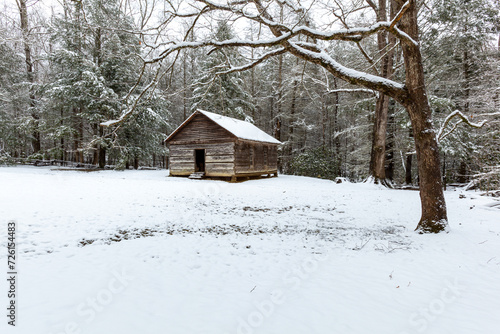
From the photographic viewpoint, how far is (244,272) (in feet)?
12.6

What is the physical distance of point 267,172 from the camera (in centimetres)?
2211

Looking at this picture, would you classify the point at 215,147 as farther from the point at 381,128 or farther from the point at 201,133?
the point at 381,128


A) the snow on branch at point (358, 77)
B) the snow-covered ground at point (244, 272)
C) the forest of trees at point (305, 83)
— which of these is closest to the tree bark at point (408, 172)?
the forest of trees at point (305, 83)

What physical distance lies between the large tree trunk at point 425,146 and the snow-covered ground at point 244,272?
0.47 meters

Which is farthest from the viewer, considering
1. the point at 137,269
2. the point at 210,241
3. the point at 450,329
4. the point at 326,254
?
the point at 210,241

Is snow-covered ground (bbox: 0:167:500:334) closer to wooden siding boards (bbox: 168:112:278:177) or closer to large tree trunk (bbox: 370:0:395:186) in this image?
large tree trunk (bbox: 370:0:395:186)

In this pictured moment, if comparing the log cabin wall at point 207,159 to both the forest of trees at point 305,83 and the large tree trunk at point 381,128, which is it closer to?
the forest of trees at point 305,83

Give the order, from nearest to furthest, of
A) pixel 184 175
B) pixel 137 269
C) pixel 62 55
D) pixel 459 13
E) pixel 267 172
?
pixel 137 269 < pixel 459 13 < pixel 184 175 < pixel 62 55 < pixel 267 172

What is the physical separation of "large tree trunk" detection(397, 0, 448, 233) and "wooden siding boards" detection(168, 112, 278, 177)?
11981 mm

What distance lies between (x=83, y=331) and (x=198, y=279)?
149cm

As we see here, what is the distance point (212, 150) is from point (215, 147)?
346mm

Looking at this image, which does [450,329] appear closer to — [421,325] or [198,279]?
[421,325]

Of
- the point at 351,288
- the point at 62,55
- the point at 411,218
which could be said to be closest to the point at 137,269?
the point at 351,288

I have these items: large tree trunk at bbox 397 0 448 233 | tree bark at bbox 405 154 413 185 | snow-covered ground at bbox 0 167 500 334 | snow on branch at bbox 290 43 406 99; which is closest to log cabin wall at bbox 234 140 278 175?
snow-covered ground at bbox 0 167 500 334
